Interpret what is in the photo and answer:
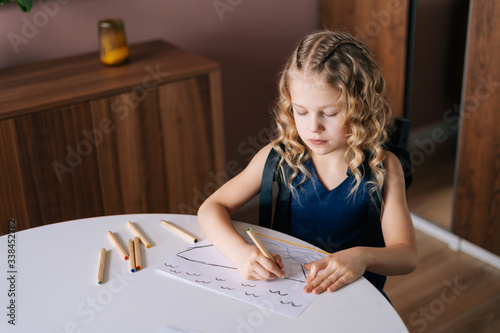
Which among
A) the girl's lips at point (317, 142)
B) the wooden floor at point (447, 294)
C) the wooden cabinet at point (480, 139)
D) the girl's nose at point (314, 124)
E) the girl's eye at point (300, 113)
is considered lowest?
the wooden floor at point (447, 294)

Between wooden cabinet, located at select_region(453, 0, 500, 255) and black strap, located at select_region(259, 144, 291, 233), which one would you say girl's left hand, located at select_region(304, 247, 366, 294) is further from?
wooden cabinet, located at select_region(453, 0, 500, 255)

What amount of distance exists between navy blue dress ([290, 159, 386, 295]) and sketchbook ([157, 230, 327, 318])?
0.75 ft

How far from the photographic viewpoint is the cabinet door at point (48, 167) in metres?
1.87

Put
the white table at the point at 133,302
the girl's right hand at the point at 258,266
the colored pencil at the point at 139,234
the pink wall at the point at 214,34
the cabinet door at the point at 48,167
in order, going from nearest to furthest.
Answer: the white table at the point at 133,302 < the girl's right hand at the point at 258,266 < the colored pencil at the point at 139,234 < the cabinet door at the point at 48,167 < the pink wall at the point at 214,34

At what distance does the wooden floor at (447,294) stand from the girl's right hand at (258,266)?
113 cm

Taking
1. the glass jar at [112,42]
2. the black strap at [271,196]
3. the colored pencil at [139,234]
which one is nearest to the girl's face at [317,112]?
the black strap at [271,196]

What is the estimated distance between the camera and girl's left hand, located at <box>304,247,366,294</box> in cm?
107

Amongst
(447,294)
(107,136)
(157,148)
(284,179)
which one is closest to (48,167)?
(107,136)

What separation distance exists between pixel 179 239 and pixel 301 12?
1883 mm

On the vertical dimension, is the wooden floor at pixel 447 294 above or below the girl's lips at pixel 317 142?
below

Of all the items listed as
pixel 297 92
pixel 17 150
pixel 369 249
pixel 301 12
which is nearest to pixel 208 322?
pixel 369 249

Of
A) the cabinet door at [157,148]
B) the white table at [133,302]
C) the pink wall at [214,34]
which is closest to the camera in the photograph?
the white table at [133,302]

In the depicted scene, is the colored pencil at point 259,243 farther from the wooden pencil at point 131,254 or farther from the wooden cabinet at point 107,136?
the wooden cabinet at point 107,136

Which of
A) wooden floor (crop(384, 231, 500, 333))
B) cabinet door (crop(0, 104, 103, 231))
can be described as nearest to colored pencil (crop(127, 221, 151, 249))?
cabinet door (crop(0, 104, 103, 231))
